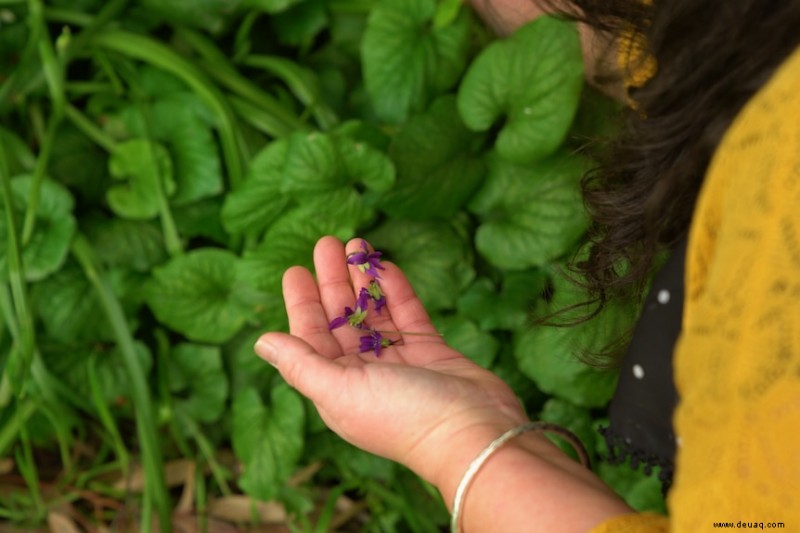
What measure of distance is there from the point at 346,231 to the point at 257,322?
0.16 metres

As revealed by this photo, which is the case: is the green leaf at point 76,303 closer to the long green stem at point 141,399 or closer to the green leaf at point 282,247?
the long green stem at point 141,399

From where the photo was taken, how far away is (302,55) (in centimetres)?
107

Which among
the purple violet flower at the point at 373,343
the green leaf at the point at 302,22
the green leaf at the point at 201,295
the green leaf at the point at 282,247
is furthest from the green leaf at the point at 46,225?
the purple violet flower at the point at 373,343

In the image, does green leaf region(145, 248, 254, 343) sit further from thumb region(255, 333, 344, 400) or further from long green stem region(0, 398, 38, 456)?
thumb region(255, 333, 344, 400)

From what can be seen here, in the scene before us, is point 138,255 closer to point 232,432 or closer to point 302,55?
point 232,432

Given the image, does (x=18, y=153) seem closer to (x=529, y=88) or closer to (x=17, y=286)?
(x=17, y=286)

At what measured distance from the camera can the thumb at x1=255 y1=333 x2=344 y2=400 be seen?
0.55m

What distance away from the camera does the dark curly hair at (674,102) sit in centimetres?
39

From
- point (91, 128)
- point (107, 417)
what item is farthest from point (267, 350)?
point (91, 128)

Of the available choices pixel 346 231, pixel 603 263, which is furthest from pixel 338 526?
pixel 603 263

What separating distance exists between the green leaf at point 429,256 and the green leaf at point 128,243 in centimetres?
26

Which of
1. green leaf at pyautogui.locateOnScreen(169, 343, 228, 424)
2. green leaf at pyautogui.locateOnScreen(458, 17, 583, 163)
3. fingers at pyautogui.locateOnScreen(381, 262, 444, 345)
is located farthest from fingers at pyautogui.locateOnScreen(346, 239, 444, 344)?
green leaf at pyautogui.locateOnScreen(169, 343, 228, 424)

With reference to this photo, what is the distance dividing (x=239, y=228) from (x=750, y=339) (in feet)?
2.12

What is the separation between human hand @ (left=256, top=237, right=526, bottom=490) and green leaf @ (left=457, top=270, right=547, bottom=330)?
10.2 inches
